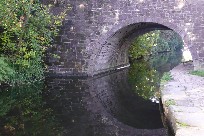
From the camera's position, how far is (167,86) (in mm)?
10305

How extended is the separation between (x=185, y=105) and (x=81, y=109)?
2970 millimetres

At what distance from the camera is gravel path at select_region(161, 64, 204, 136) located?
5.82 meters

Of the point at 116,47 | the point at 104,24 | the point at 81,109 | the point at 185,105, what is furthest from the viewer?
the point at 116,47

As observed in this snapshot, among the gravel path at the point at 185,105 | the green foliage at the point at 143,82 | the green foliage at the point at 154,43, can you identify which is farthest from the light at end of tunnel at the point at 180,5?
the green foliage at the point at 154,43

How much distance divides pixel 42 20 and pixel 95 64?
9.85 ft

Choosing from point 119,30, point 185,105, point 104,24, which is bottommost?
point 185,105

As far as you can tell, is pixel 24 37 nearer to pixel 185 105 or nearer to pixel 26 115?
pixel 26 115

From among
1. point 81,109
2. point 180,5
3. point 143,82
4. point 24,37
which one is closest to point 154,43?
point 143,82

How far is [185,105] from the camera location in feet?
24.5

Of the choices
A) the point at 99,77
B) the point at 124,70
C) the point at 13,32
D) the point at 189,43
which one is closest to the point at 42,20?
the point at 13,32

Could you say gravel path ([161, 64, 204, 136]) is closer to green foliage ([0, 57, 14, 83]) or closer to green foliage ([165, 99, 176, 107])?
green foliage ([165, 99, 176, 107])

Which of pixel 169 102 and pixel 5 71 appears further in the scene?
pixel 5 71

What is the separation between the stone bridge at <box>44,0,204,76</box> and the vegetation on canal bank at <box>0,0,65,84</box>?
A: 2.55 ft

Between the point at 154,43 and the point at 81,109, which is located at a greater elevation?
the point at 154,43
